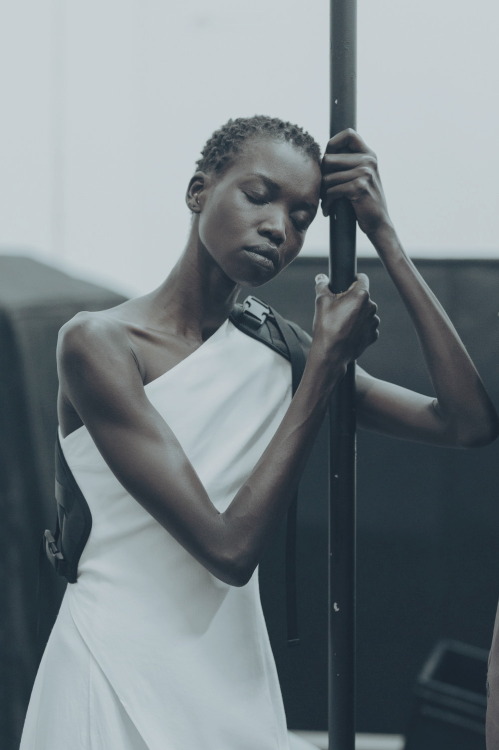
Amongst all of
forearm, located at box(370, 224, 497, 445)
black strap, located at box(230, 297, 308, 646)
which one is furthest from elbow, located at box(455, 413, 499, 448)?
black strap, located at box(230, 297, 308, 646)

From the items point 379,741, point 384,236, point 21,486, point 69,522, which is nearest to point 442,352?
point 384,236

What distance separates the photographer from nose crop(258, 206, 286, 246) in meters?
0.88

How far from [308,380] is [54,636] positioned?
15.9 inches

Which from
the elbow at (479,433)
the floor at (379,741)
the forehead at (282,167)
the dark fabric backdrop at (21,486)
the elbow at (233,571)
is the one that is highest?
the forehead at (282,167)

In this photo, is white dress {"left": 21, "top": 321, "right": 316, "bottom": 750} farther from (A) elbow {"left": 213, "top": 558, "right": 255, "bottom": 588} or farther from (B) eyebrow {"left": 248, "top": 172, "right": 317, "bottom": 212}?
(B) eyebrow {"left": 248, "top": 172, "right": 317, "bottom": 212}

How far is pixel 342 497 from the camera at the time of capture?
2.70ft

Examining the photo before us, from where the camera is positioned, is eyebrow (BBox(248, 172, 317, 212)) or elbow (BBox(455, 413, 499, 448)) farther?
elbow (BBox(455, 413, 499, 448))

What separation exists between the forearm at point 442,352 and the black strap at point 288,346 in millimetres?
146

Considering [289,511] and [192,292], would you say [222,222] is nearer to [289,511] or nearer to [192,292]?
[192,292]

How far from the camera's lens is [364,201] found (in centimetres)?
91

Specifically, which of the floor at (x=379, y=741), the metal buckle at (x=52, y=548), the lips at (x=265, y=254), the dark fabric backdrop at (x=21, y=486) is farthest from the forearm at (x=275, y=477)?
the floor at (x=379, y=741)

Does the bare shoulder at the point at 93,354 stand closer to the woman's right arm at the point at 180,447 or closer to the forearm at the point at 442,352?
the woman's right arm at the point at 180,447

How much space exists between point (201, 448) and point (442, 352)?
0.98 ft

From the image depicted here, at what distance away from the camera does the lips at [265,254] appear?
89cm
